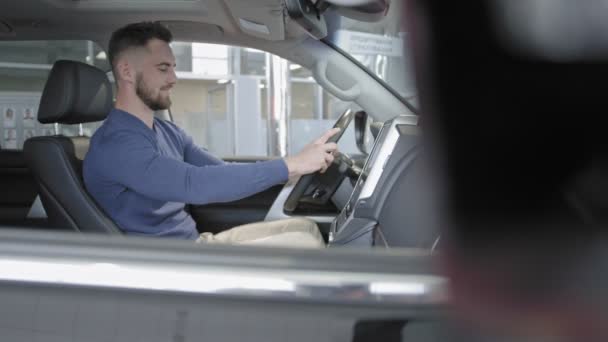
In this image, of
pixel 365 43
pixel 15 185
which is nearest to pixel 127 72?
pixel 365 43

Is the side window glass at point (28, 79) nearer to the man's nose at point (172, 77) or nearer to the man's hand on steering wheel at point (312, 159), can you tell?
the man's nose at point (172, 77)

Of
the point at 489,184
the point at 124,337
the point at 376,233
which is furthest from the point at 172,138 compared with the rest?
the point at 489,184

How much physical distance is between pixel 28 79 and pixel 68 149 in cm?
162

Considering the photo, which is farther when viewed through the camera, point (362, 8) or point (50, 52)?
point (50, 52)

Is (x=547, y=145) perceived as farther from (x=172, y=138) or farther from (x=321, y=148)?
(x=172, y=138)

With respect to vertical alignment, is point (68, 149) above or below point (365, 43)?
below

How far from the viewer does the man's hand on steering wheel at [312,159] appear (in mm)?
2305

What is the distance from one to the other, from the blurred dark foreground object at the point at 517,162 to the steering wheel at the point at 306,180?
5.68 feet

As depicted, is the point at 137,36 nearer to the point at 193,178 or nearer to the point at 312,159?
the point at 193,178

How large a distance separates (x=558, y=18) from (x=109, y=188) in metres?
2.05

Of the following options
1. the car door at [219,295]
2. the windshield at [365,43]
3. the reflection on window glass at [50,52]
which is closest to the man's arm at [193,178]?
the windshield at [365,43]

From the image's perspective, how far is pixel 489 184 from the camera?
2.20 feet

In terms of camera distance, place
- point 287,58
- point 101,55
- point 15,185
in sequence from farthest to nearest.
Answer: point 15,185
point 101,55
point 287,58

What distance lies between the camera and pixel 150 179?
232 centimetres
